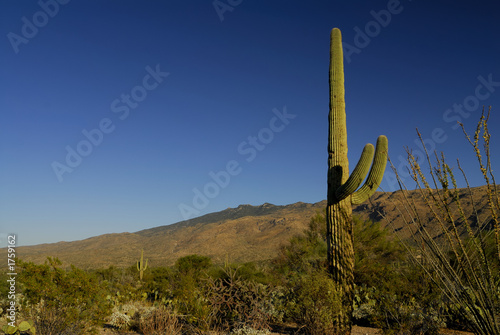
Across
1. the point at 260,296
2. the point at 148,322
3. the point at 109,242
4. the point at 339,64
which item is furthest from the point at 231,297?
the point at 109,242

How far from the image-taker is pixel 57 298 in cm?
606

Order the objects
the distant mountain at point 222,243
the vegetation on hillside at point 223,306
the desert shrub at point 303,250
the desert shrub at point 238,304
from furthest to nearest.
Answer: the distant mountain at point 222,243
the desert shrub at point 303,250
the desert shrub at point 238,304
the vegetation on hillside at point 223,306

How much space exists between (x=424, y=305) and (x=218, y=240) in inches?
2108

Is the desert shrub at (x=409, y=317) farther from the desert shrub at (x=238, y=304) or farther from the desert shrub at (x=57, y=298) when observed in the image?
the desert shrub at (x=57, y=298)

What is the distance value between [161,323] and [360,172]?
Answer: 215 inches

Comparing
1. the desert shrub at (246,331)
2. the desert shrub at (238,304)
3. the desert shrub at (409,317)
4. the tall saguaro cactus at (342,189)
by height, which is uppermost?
the tall saguaro cactus at (342,189)

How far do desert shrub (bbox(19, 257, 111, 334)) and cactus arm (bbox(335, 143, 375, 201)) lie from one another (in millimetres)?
5517

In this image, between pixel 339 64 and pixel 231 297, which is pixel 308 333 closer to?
pixel 231 297

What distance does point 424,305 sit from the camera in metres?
7.71

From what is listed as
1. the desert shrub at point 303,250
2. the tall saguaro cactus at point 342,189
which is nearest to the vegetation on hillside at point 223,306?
the tall saguaro cactus at point 342,189

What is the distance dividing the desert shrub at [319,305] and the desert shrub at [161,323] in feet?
8.52

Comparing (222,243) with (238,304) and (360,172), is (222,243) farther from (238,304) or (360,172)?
(360,172)

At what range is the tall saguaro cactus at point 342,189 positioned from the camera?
6507 mm

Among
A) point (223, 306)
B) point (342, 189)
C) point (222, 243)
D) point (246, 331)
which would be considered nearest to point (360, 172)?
point (342, 189)
